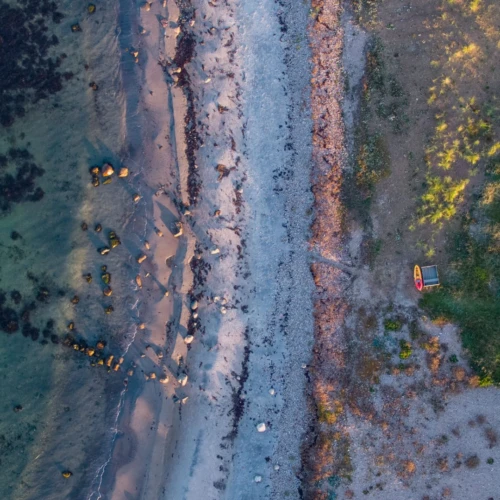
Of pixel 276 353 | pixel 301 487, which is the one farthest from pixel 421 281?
pixel 301 487

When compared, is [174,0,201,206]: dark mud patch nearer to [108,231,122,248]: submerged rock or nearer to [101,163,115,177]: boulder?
[101,163,115,177]: boulder

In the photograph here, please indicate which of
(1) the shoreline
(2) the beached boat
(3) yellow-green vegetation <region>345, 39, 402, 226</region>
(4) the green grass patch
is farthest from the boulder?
(4) the green grass patch

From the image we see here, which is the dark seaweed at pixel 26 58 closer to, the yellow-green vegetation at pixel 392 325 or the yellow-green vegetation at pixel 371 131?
the yellow-green vegetation at pixel 371 131

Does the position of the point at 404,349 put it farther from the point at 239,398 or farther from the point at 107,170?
the point at 107,170

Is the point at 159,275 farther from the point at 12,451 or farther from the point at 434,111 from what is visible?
the point at 434,111

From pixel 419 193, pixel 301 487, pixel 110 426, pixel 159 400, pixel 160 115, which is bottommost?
pixel 301 487

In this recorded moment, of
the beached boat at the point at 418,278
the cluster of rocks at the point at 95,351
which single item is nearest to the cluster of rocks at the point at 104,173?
the cluster of rocks at the point at 95,351
